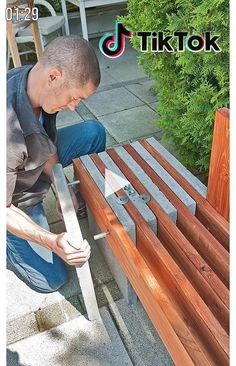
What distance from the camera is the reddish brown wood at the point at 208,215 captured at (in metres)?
1.60

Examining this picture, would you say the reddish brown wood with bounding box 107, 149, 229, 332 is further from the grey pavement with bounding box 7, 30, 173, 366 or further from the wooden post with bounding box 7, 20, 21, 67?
the wooden post with bounding box 7, 20, 21, 67

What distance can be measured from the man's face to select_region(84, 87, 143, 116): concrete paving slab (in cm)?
213

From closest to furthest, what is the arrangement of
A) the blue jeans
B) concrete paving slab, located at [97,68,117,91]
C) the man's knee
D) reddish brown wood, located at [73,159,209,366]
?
reddish brown wood, located at [73,159,209,366]
the blue jeans
the man's knee
concrete paving slab, located at [97,68,117,91]

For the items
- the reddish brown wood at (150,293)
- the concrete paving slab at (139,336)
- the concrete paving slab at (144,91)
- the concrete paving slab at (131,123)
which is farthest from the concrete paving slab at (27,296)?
the concrete paving slab at (144,91)

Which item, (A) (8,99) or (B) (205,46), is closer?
(A) (8,99)

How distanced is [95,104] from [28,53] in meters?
1.67

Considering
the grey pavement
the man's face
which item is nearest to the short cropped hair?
the man's face

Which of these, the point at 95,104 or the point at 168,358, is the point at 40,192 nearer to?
the point at 168,358

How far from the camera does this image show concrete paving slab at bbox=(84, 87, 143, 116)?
152 inches

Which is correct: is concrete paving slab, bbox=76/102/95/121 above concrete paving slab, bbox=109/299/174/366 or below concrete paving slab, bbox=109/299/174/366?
above

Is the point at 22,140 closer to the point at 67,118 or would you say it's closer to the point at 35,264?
the point at 35,264

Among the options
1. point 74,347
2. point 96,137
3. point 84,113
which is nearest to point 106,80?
point 84,113

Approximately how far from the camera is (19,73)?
1.76 metres

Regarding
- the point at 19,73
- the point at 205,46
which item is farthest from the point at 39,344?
the point at 205,46
